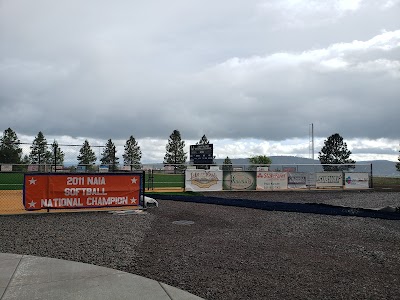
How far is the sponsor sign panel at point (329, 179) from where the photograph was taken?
30.1 m

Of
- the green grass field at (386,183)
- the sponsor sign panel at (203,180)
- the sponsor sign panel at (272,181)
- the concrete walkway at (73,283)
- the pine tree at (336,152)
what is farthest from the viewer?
the pine tree at (336,152)

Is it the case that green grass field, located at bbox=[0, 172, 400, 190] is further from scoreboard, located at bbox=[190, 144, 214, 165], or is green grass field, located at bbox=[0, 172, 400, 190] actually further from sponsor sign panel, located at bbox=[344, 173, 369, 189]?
sponsor sign panel, located at bbox=[344, 173, 369, 189]

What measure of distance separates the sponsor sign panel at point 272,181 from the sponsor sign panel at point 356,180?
6594mm

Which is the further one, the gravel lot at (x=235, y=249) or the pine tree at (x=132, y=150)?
the pine tree at (x=132, y=150)

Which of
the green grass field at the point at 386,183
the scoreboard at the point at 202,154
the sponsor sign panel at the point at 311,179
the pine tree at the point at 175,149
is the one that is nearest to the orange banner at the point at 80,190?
the sponsor sign panel at the point at 311,179

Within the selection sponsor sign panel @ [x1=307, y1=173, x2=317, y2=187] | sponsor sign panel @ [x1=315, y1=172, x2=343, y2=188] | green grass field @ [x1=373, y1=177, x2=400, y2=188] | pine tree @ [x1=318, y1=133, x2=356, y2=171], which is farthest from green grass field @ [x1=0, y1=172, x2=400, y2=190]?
pine tree @ [x1=318, y1=133, x2=356, y2=171]

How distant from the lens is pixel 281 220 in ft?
40.4

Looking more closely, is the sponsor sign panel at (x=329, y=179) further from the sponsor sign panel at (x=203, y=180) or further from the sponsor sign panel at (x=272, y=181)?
the sponsor sign panel at (x=203, y=180)

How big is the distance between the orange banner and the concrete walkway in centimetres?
682

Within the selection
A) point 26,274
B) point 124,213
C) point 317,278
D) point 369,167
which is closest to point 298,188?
point 369,167

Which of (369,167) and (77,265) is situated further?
(369,167)

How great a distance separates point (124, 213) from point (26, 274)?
7.36 m

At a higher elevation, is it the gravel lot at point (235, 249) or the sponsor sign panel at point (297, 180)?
the sponsor sign panel at point (297, 180)

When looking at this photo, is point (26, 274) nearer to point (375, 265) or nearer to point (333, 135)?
point (375, 265)
